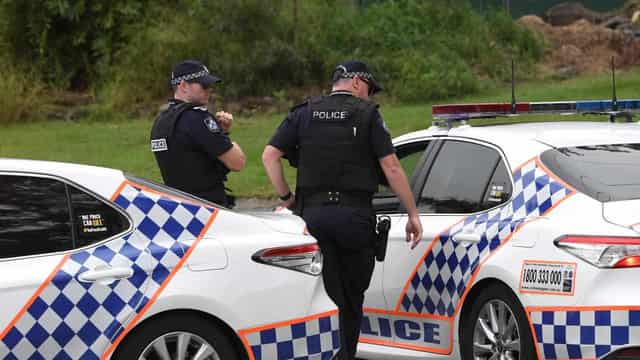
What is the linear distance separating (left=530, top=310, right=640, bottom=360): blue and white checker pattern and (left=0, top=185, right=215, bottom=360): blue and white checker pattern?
163 cm

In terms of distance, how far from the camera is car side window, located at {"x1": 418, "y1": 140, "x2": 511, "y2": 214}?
626cm

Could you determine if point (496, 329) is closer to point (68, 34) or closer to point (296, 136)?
point (296, 136)

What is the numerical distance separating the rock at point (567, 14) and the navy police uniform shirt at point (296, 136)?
88.6 feet

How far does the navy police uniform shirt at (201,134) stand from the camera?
6492mm

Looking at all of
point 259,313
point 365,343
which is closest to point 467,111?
point 365,343

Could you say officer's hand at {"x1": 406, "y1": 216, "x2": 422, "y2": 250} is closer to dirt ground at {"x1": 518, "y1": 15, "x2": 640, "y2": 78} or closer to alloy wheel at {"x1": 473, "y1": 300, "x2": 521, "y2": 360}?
alloy wheel at {"x1": 473, "y1": 300, "x2": 521, "y2": 360}

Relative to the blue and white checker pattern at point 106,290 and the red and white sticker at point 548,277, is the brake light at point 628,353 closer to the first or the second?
the red and white sticker at point 548,277

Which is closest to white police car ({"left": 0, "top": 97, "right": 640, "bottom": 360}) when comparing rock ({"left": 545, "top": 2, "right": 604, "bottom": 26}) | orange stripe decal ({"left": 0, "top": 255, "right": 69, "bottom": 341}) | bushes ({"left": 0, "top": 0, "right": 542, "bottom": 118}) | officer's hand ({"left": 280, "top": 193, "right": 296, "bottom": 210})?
orange stripe decal ({"left": 0, "top": 255, "right": 69, "bottom": 341})

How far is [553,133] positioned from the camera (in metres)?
6.32

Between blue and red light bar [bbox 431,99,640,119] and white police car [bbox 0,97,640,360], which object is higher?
blue and red light bar [bbox 431,99,640,119]

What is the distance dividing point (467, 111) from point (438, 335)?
1.32 meters

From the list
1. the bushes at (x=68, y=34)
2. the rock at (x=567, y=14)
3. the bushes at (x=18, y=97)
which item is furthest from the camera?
the rock at (x=567, y=14)

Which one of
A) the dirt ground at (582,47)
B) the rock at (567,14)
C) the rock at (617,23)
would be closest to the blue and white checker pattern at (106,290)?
the dirt ground at (582,47)

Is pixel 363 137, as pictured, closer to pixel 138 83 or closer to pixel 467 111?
pixel 467 111
